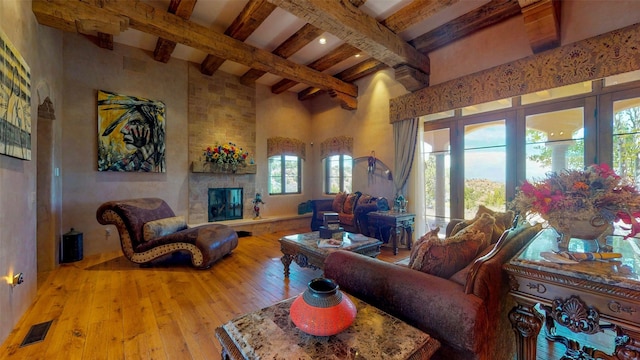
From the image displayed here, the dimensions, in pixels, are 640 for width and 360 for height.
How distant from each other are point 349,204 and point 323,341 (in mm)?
4266

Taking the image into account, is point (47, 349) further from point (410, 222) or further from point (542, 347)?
point (410, 222)

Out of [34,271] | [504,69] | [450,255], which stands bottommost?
[34,271]

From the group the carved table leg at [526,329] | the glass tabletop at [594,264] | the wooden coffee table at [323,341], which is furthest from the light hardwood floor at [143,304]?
the glass tabletop at [594,264]

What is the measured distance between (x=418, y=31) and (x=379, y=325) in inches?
163

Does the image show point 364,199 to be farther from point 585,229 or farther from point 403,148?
point 585,229

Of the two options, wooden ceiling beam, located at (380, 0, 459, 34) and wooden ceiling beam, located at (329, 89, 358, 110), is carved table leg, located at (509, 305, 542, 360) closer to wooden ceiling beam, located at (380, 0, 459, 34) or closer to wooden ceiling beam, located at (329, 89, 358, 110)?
wooden ceiling beam, located at (380, 0, 459, 34)

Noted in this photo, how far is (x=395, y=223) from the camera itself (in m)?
4.16

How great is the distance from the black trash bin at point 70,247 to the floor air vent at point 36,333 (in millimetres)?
2002

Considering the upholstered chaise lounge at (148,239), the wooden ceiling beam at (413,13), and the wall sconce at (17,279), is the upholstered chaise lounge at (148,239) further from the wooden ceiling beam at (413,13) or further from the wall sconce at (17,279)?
the wooden ceiling beam at (413,13)

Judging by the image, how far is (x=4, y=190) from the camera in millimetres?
1910

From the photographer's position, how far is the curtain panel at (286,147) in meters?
6.29

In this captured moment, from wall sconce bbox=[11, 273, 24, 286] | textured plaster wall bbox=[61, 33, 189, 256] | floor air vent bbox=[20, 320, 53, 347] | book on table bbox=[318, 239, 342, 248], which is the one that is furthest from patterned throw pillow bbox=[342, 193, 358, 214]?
wall sconce bbox=[11, 273, 24, 286]

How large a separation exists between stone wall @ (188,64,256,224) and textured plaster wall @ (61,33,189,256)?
1.03 feet

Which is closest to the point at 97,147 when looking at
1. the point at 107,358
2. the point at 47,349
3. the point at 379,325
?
the point at 47,349
